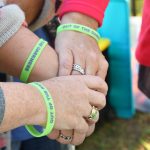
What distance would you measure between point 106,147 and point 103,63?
1.54m

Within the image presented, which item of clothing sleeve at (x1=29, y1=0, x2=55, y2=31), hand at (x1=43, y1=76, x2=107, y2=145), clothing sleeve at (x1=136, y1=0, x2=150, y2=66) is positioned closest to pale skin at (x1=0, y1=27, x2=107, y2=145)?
hand at (x1=43, y1=76, x2=107, y2=145)

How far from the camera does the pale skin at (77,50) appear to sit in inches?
36.3

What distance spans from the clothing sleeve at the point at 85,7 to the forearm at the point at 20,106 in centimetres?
33

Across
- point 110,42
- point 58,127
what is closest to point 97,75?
point 58,127

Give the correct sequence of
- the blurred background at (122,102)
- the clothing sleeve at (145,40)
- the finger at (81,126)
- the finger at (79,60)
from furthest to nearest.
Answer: the blurred background at (122,102)
the clothing sleeve at (145,40)
the finger at (79,60)
the finger at (81,126)

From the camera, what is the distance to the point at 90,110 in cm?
84

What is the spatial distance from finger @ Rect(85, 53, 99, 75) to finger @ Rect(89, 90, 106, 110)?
0.28 feet

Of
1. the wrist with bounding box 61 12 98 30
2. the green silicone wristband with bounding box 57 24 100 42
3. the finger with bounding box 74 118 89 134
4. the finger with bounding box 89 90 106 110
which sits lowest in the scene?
the finger with bounding box 74 118 89 134

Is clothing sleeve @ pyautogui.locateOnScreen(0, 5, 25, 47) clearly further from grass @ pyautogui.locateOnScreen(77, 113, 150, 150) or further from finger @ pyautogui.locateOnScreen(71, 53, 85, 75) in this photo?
grass @ pyautogui.locateOnScreen(77, 113, 150, 150)

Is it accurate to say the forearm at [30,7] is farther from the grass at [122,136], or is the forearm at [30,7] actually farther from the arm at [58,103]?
the grass at [122,136]

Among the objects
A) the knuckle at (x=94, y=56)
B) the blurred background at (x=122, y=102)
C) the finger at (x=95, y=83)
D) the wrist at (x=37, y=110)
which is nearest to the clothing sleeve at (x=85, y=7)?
the knuckle at (x=94, y=56)

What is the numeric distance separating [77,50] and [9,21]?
0.65ft

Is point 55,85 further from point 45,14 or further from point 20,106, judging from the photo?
point 45,14

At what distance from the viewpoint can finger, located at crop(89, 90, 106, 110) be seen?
0.84 m
